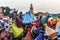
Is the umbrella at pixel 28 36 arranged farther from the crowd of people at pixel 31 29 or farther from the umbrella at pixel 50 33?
the umbrella at pixel 50 33

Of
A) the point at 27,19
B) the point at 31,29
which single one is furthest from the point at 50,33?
the point at 27,19

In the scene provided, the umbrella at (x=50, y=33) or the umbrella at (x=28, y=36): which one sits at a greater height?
the umbrella at (x=50, y=33)

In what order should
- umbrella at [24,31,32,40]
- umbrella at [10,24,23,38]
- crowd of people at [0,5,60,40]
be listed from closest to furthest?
1. crowd of people at [0,5,60,40]
2. umbrella at [24,31,32,40]
3. umbrella at [10,24,23,38]

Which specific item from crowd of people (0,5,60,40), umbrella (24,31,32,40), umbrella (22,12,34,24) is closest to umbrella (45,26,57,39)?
crowd of people (0,5,60,40)

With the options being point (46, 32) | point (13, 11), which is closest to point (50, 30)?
point (46, 32)

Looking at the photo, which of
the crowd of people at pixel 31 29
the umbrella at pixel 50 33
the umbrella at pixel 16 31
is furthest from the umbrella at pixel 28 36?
the umbrella at pixel 50 33

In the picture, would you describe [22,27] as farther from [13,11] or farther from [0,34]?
[13,11]

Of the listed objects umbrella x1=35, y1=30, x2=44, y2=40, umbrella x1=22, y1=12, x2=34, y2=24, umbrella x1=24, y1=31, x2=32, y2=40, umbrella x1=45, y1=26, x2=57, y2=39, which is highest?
umbrella x1=22, y1=12, x2=34, y2=24

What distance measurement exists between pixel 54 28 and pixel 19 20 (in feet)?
2.75

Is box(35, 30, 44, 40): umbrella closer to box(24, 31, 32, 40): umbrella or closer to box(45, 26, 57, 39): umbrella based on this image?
box(45, 26, 57, 39): umbrella

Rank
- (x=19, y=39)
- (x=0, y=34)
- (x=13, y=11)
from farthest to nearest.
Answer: (x=13, y=11) < (x=0, y=34) < (x=19, y=39)

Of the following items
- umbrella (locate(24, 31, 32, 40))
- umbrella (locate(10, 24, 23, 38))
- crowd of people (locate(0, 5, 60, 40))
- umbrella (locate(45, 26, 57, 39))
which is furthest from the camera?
umbrella (locate(10, 24, 23, 38))

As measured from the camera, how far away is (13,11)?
18.4ft

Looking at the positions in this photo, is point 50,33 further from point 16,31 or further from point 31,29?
point 16,31
